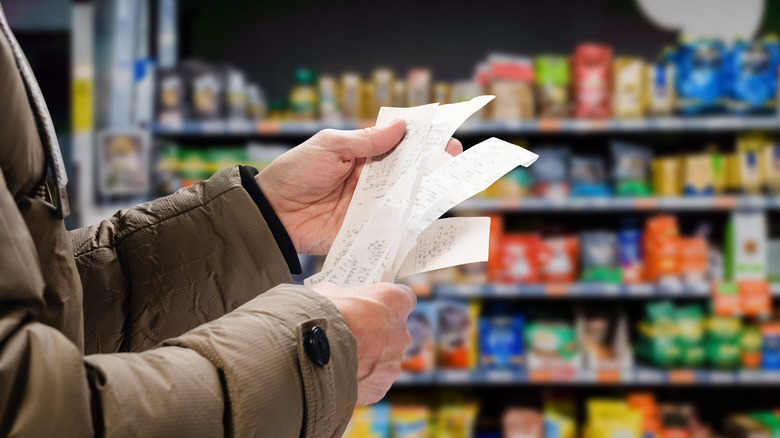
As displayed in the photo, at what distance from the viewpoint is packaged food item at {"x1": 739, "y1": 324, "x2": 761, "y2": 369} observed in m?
2.71

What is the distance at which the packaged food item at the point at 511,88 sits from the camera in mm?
2762

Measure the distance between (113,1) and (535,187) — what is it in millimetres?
2148

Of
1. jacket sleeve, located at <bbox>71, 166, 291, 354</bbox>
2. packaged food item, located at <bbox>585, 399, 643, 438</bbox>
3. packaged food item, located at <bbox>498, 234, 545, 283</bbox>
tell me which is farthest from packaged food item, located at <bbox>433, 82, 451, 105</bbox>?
jacket sleeve, located at <bbox>71, 166, 291, 354</bbox>

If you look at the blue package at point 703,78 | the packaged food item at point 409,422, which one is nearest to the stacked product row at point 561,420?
the packaged food item at point 409,422

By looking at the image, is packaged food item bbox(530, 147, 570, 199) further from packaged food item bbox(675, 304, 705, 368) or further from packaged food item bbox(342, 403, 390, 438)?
packaged food item bbox(342, 403, 390, 438)

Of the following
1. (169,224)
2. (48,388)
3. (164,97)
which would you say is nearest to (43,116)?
(48,388)

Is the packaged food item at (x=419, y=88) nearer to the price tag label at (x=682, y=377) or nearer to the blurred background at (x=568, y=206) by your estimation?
the blurred background at (x=568, y=206)

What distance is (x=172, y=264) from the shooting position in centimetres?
98

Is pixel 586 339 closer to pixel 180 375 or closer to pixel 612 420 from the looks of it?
pixel 612 420

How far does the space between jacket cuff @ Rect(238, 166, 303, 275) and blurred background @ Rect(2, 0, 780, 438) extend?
1677 mm

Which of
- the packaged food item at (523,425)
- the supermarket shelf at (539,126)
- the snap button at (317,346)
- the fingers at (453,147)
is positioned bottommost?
the packaged food item at (523,425)

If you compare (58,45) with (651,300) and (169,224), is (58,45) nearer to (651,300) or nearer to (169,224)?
(169,224)

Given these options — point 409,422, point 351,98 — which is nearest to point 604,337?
point 409,422

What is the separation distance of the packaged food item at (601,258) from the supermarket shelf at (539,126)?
1.57 ft
